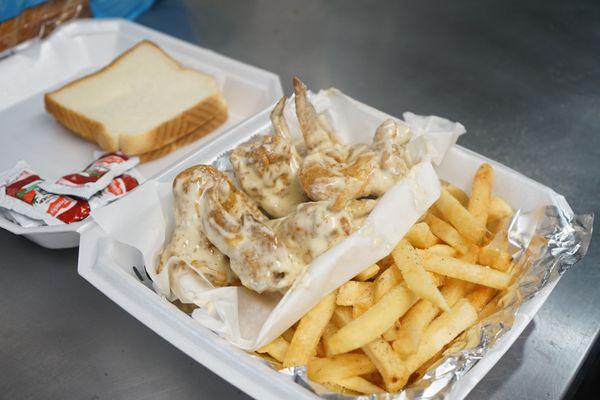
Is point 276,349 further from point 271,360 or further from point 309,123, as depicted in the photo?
point 309,123

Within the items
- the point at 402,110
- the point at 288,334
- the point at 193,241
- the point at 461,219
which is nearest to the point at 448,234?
the point at 461,219

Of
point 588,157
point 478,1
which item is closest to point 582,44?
point 478,1

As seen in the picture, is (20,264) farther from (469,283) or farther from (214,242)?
(469,283)

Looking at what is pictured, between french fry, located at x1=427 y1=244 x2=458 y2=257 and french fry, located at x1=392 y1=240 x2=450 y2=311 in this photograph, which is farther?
french fry, located at x1=427 y1=244 x2=458 y2=257

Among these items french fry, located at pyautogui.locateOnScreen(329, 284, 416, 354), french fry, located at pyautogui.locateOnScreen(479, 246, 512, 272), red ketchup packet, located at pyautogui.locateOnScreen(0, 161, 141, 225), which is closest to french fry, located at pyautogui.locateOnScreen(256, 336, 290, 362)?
french fry, located at pyautogui.locateOnScreen(329, 284, 416, 354)

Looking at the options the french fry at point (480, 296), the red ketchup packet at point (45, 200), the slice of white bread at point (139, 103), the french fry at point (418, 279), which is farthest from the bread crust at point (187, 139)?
the french fry at point (480, 296)

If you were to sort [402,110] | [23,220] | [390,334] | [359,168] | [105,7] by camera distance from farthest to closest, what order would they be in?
[105,7] < [402,110] < [23,220] < [359,168] < [390,334]

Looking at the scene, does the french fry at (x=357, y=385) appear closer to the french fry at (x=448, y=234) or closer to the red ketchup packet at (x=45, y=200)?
the french fry at (x=448, y=234)

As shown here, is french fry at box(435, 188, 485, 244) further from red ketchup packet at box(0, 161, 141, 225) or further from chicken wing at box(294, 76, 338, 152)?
red ketchup packet at box(0, 161, 141, 225)
